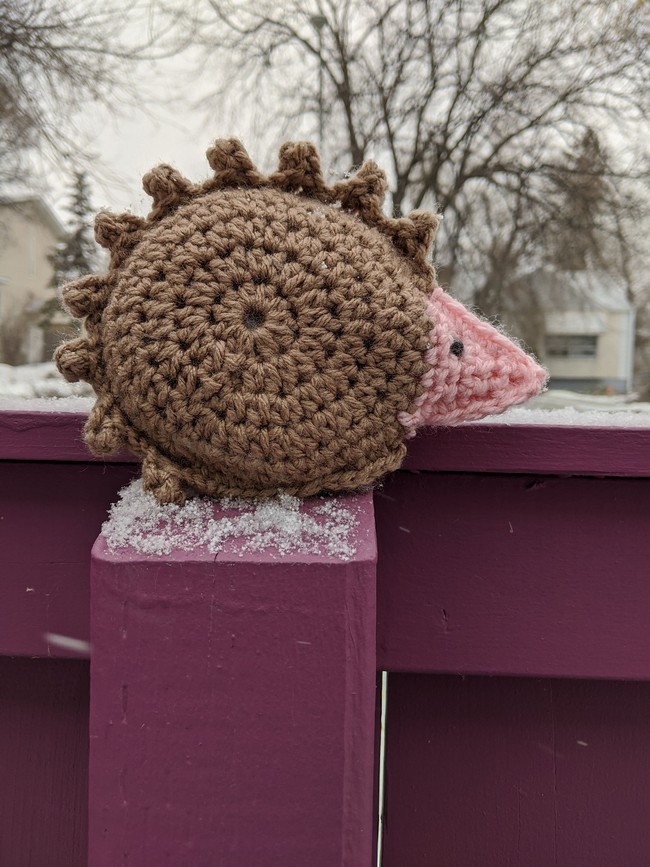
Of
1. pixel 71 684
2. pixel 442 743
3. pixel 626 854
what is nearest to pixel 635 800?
pixel 626 854

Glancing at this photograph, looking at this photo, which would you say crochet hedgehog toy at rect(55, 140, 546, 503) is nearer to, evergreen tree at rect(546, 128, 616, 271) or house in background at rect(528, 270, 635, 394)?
house in background at rect(528, 270, 635, 394)

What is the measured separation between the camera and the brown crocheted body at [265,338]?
15.0 inches

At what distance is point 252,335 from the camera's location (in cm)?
38

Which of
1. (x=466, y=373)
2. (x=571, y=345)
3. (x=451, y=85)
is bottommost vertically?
(x=466, y=373)

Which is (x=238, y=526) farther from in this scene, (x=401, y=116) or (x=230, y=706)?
(x=401, y=116)

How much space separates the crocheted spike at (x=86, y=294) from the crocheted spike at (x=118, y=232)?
23 mm

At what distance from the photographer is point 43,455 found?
0.53 metres

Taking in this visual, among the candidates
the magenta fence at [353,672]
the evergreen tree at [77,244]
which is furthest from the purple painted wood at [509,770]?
the evergreen tree at [77,244]

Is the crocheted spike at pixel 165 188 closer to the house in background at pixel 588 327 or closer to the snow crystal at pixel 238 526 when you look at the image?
the snow crystal at pixel 238 526

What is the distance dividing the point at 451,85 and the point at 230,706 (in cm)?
242

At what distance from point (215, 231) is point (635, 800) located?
748 mm

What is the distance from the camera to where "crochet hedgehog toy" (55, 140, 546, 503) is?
0.38 m

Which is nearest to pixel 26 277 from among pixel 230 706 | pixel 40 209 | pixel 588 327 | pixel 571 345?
pixel 40 209

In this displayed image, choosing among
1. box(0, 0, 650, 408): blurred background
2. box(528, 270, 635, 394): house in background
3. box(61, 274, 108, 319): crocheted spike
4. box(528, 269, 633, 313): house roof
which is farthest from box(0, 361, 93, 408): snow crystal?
box(528, 269, 633, 313): house roof
